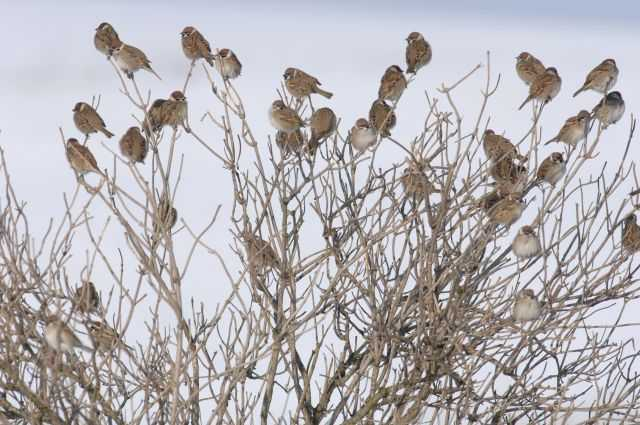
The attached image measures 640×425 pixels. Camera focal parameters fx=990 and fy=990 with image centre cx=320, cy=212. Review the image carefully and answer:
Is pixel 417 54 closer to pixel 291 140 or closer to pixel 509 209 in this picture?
pixel 291 140

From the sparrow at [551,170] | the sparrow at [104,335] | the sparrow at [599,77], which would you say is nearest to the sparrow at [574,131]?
the sparrow at [551,170]

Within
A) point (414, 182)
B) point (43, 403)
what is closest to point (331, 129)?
point (414, 182)

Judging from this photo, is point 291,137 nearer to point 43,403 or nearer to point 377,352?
point 377,352

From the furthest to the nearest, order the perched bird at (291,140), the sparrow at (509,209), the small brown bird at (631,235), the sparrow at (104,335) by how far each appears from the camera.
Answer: the small brown bird at (631,235) < the perched bird at (291,140) < the sparrow at (509,209) < the sparrow at (104,335)

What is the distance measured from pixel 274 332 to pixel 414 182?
1.29 meters

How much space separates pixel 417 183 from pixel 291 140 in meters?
1.33

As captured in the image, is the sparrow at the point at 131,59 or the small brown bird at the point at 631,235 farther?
the sparrow at the point at 131,59

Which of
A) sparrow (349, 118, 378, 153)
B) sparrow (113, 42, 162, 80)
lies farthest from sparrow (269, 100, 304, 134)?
sparrow (113, 42, 162, 80)

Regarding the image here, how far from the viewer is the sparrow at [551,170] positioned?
734cm

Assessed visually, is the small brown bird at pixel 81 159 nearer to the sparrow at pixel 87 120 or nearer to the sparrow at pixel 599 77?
the sparrow at pixel 87 120

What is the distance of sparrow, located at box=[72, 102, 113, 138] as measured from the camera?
799 cm

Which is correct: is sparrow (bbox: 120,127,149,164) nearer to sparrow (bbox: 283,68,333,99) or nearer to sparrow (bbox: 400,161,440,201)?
sparrow (bbox: 283,68,333,99)

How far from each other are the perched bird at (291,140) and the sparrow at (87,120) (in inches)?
73.1

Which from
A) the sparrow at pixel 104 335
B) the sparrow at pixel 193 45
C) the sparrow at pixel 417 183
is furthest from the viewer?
the sparrow at pixel 193 45
